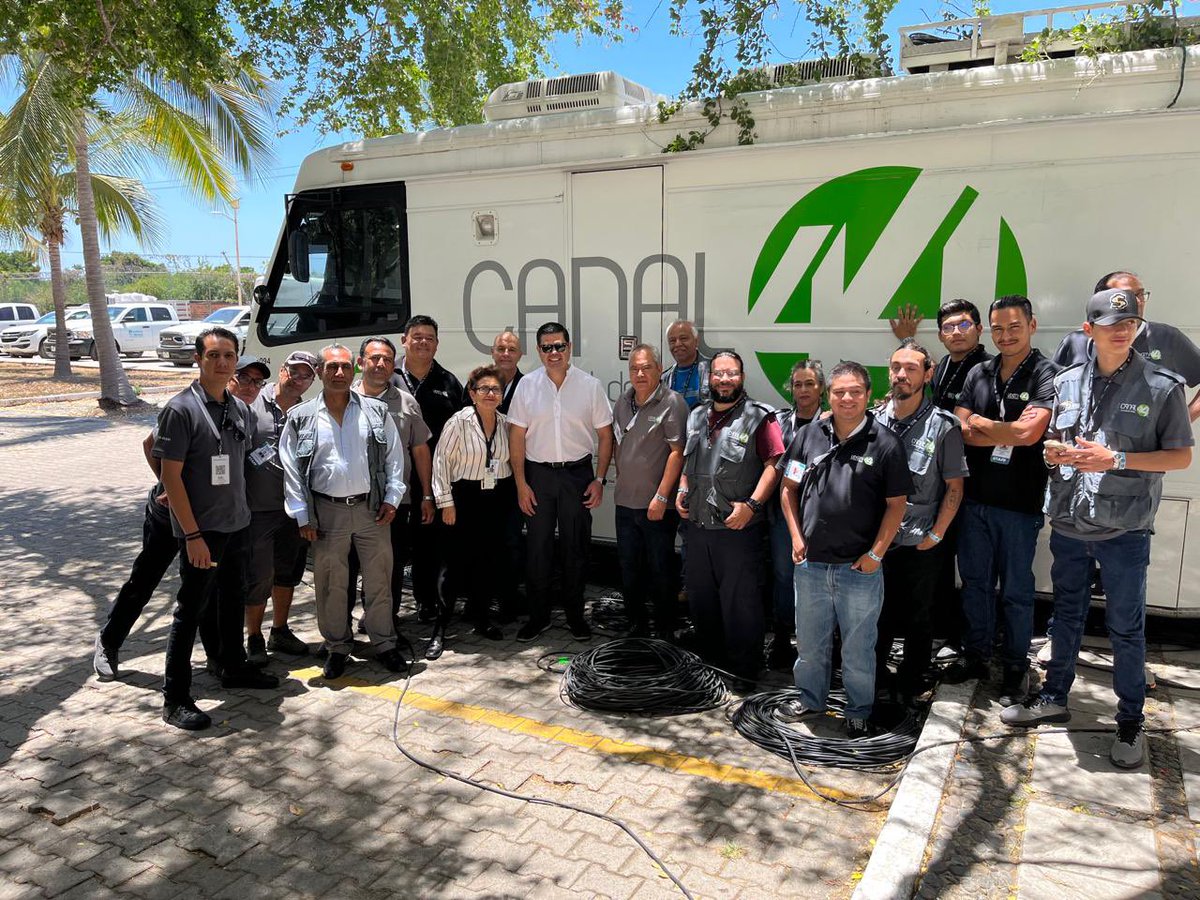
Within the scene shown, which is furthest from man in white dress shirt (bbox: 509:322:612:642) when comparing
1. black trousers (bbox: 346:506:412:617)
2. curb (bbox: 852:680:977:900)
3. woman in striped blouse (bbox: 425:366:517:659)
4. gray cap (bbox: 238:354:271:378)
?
curb (bbox: 852:680:977:900)

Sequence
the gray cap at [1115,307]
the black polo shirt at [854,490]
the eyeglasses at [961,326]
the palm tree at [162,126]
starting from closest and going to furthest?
the gray cap at [1115,307] < the black polo shirt at [854,490] < the eyeglasses at [961,326] < the palm tree at [162,126]

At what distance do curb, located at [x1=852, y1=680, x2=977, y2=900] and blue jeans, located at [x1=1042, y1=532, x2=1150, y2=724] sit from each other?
688mm

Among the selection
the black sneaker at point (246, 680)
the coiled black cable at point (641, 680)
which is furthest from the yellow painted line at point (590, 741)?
the coiled black cable at point (641, 680)

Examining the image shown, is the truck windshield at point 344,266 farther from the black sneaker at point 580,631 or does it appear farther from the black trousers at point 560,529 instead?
the black sneaker at point 580,631

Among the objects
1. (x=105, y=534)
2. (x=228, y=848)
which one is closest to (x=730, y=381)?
(x=228, y=848)

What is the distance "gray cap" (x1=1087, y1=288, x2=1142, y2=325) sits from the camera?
11.8 ft

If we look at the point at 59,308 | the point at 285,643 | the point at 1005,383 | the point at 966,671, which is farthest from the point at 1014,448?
the point at 59,308

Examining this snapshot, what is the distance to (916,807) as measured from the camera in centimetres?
339

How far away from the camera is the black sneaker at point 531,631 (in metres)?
5.61

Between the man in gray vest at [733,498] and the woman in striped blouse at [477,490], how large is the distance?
127cm

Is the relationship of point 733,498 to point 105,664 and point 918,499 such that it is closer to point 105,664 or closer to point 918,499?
point 918,499

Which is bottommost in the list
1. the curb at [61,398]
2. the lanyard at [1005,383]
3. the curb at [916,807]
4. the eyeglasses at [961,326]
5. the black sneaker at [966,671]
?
the curb at [916,807]

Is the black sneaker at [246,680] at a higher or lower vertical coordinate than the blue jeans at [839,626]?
lower

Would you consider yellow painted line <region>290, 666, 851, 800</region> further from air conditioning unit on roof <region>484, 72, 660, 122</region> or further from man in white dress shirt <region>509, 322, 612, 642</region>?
air conditioning unit on roof <region>484, 72, 660, 122</region>
